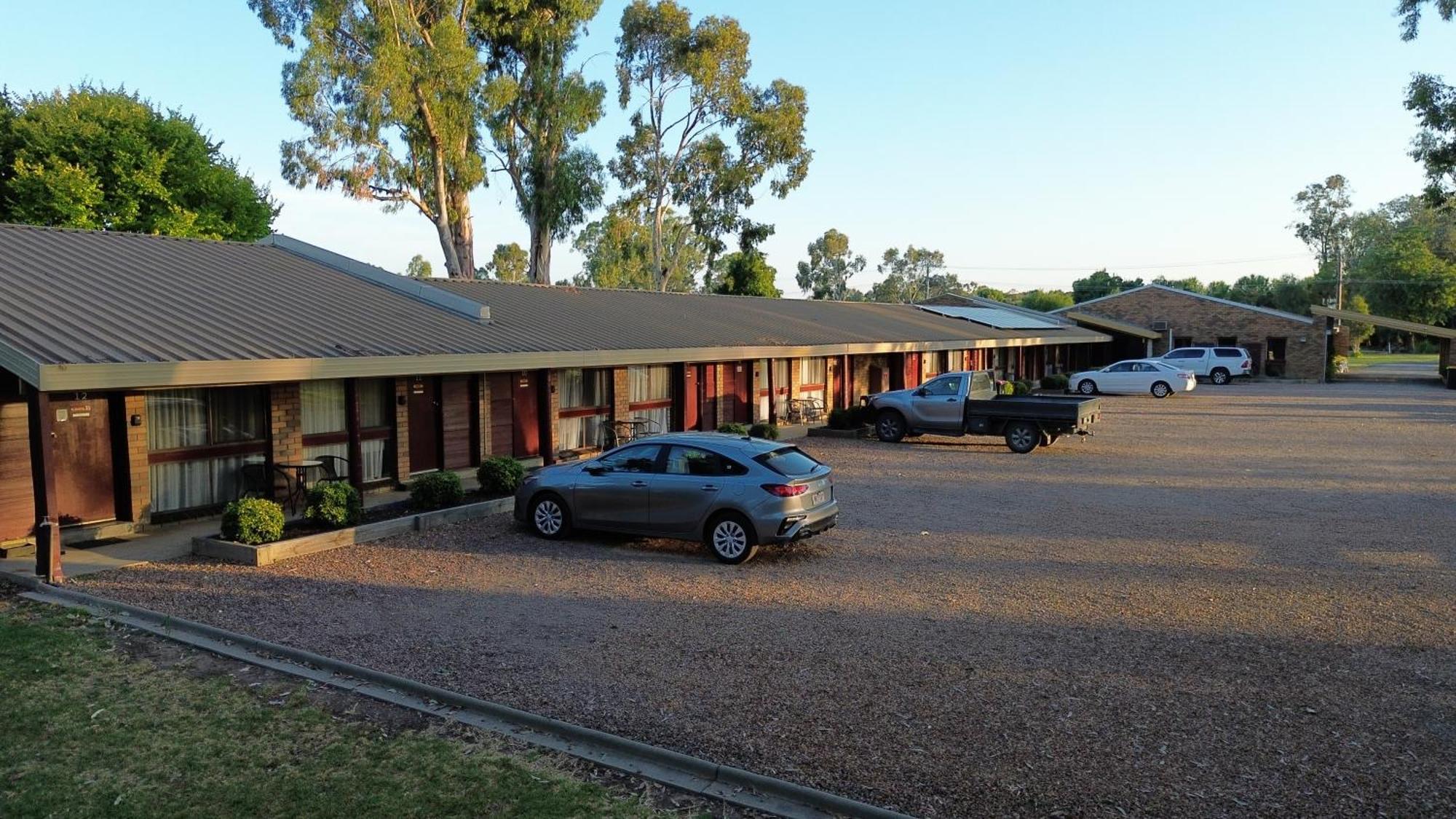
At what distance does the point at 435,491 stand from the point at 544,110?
26574 millimetres

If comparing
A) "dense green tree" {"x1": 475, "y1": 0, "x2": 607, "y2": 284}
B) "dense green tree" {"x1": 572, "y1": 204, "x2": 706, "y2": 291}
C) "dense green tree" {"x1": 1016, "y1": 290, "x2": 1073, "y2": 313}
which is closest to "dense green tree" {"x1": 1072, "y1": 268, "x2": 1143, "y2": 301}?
"dense green tree" {"x1": 1016, "y1": 290, "x2": 1073, "y2": 313}

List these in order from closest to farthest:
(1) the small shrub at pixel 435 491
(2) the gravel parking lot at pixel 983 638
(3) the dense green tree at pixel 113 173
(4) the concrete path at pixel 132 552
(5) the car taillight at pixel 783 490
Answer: (2) the gravel parking lot at pixel 983 638 → (4) the concrete path at pixel 132 552 → (5) the car taillight at pixel 783 490 → (1) the small shrub at pixel 435 491 → (3) the dense green tree at pixel 113 173

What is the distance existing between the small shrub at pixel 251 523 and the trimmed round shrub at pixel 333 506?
0.69 m

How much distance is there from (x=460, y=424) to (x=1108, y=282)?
106m

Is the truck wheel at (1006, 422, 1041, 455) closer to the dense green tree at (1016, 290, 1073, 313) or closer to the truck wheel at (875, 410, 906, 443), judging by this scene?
the truck wheel at (875, 410, 906, 443)

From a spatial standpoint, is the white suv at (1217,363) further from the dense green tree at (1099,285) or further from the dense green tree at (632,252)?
the dense green tree at (1099,285)

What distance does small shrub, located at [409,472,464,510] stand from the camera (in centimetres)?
1358

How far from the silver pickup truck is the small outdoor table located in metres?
13.5

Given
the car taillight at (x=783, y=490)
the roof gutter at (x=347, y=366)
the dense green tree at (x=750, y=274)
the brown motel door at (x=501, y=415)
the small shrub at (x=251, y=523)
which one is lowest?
the small shrub at (x=251, y=523)

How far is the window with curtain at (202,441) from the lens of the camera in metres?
12.9

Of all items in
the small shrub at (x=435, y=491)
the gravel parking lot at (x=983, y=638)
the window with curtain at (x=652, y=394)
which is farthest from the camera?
the window with curtain at (x=652, y=394)

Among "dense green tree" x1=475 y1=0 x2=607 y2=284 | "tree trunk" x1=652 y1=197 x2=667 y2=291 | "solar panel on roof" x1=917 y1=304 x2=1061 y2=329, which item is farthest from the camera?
"tree trunk" x1=652 y1=197 x2=667 y2=291

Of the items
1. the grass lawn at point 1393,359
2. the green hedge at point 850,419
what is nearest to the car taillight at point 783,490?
the green hedge at point 850,419

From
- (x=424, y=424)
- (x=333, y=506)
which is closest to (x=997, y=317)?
(x=424, y=424)
